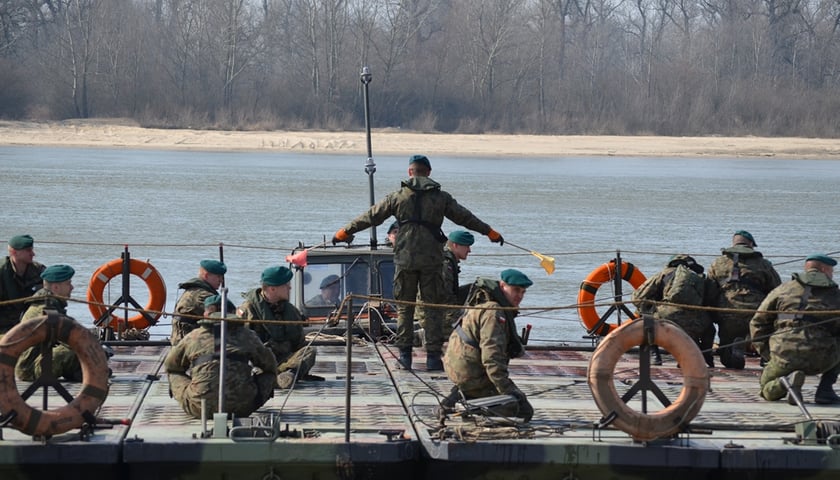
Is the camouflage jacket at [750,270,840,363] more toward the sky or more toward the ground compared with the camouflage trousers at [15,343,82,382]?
more toward the sky

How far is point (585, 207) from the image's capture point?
121ft

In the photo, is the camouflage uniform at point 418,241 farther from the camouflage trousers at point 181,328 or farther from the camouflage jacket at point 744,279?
the camouflage jacket at point 744,279

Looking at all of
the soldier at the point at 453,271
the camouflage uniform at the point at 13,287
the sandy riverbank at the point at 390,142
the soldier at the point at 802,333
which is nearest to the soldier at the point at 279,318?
the soldier at the point at 453,271

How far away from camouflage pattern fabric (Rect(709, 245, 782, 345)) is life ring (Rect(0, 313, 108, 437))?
5.26 m

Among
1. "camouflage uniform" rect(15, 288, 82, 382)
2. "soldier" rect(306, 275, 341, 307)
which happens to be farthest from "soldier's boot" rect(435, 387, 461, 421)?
"soldier" rect(306, 275, 341, 307)

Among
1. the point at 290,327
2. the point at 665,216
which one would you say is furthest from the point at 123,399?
the point at 665,216

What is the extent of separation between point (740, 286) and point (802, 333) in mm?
1723

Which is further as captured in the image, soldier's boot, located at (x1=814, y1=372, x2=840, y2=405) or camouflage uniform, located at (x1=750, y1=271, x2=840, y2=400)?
soldier's boot, located at (x1=814, y1=372, x2=840, y2=405)

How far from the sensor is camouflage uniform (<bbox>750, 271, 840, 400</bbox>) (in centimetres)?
959

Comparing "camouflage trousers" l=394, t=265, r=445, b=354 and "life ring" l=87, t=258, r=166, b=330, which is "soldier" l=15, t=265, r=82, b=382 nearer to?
"camouflage trousers" l=394, t=265, r=445, b=354

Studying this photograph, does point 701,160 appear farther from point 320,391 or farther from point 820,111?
point 320,391

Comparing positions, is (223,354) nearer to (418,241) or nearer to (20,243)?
(418,241)

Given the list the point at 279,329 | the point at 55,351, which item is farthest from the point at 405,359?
the point at 55,351

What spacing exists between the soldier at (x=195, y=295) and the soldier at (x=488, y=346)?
219 cm
